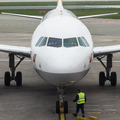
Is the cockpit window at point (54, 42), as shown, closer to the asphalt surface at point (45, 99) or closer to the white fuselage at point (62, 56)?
the white fuselage at point (62, 56)

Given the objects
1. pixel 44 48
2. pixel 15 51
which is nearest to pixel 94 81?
pixel 15 51

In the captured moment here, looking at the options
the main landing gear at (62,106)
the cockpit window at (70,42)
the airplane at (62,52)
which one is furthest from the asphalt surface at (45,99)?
the cockpit window at (70,42)

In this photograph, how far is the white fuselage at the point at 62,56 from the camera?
15.3 m

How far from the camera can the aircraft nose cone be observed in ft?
49.6

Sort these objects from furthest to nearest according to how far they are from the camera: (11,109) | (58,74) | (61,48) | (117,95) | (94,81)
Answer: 1. (94,81)
2. (117,95)
3. (11,109)
4. (61,48)
5. (58,74)

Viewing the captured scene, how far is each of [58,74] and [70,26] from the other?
13.0 feet

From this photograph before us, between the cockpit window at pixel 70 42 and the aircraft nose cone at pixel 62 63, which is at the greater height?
the cockpit window at pixel 70 42

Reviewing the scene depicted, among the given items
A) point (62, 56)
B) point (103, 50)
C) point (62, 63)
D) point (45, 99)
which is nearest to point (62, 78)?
point (62, 63)

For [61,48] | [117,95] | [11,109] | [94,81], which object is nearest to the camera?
[61,48]

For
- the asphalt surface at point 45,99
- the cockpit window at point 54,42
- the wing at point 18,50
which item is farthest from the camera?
the wing at point 18,50

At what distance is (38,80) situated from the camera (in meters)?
23.8

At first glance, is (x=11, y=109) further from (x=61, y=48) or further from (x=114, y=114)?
(x=114, y=114)

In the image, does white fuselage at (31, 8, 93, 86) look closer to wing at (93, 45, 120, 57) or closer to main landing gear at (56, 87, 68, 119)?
main landing gear at (56, 87, 68, 119)

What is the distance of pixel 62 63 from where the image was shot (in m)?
15.2
